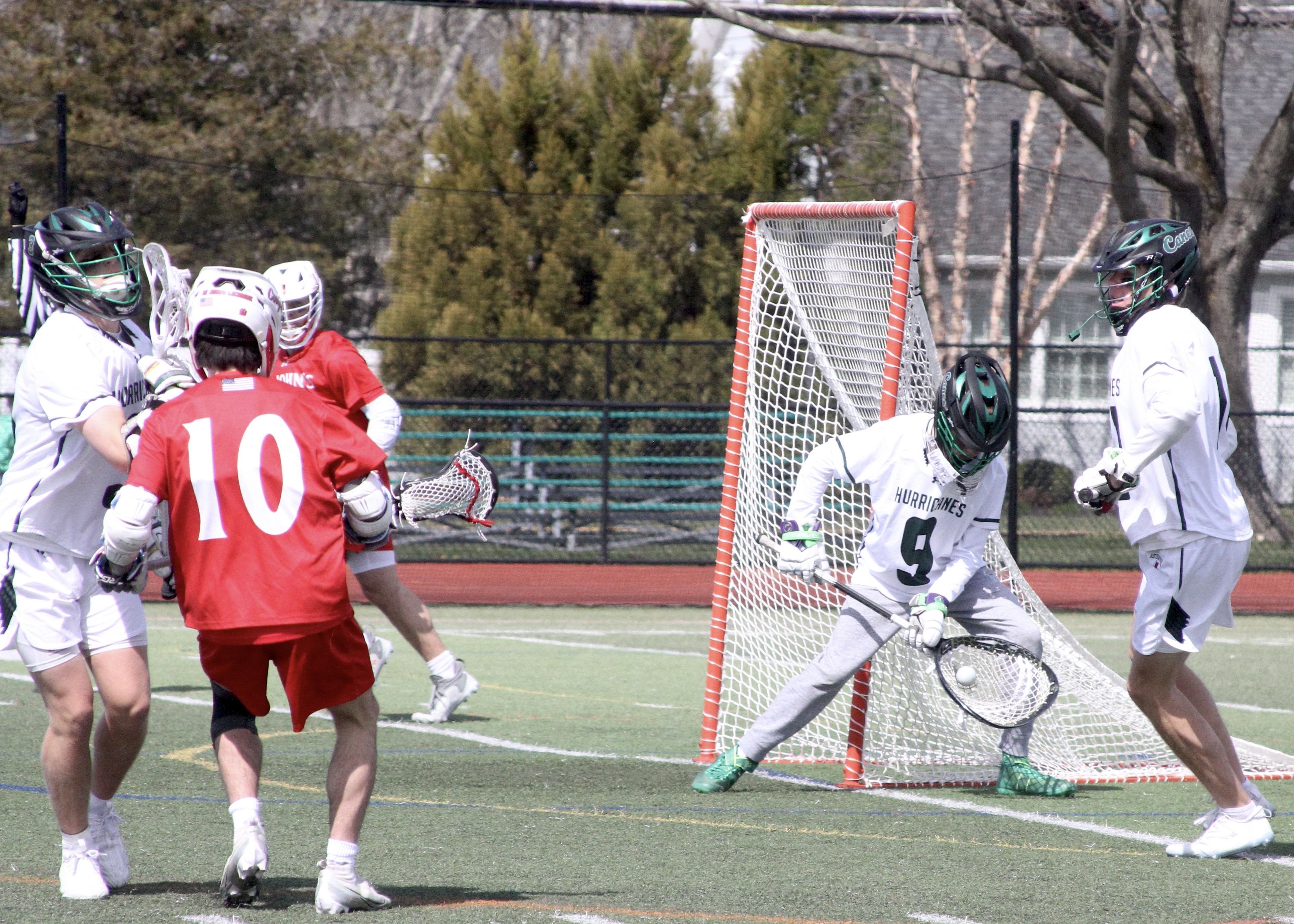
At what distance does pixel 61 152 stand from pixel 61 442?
8.48 metres

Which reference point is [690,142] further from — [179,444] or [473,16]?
[179,444]

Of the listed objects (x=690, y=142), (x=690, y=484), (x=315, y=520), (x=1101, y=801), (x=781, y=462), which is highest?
(x=690, y=142)

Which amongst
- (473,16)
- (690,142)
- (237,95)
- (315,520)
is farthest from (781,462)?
(473,16)

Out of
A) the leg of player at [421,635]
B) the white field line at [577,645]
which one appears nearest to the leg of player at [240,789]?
the leg of player at [421,635]

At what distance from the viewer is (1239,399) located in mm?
16031

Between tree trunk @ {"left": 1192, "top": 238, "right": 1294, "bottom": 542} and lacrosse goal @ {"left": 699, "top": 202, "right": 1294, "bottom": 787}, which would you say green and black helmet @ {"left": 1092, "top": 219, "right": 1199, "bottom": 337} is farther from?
tree trunk @ {"left": 1192, "top": 238, "right": 1294, "bottom": 542}

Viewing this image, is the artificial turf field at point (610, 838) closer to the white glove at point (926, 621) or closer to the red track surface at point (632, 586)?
the white glove at point (926, 621)

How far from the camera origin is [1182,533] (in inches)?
185

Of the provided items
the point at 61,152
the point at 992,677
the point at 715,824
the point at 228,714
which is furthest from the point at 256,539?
the point at 61,152

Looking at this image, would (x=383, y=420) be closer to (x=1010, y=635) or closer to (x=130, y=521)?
(x=1010, y=635)

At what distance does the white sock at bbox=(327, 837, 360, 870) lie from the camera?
3795 millimetres

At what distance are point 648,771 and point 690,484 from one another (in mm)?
11298

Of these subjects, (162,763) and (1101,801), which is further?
(162,763)

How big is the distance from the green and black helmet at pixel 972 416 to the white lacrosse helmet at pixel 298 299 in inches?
103
